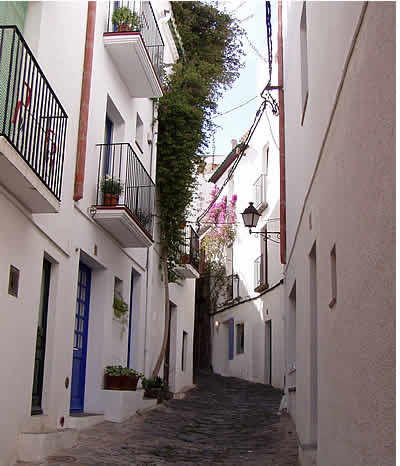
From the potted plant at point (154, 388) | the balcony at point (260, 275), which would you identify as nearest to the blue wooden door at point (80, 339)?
the potted plant at point (154, 388)

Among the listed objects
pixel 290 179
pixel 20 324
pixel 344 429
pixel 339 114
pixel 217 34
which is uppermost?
pixel 217 34

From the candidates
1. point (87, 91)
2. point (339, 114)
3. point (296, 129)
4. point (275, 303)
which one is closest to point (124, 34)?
point (87, 91)

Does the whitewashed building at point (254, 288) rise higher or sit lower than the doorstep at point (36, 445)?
higher

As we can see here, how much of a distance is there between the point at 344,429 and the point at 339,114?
91.4 inches

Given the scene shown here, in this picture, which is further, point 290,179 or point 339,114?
point 290,179

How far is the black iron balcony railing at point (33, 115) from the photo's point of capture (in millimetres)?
6959

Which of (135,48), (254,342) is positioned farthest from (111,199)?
(254,342)

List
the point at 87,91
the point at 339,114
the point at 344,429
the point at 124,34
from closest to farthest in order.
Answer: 1. the point at 344,429
2. the point at 339,114
3. the point at 87,91
4. the point at 124,34

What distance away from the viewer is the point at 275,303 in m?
19.8

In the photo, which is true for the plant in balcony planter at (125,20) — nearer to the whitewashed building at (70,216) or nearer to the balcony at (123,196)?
the whitewashed building at (70,216)

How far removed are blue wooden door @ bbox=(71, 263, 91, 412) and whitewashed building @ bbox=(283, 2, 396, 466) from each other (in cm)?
373

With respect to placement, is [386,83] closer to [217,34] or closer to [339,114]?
[339,114]

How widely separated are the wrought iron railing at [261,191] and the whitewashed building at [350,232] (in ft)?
43.1

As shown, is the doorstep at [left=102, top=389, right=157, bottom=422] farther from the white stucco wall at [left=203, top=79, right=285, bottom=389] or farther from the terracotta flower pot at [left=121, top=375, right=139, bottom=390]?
the white stucco wall at [left=203, top=79, right=285, bottom=389]
